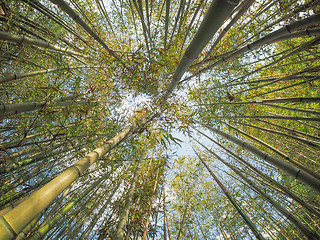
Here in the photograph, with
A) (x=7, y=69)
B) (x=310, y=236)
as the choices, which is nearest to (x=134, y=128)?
(x=7, y=69)

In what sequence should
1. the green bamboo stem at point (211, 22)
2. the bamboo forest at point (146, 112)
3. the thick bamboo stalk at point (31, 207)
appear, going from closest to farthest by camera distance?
the thick bamboo stalk at point (31, 207) → the green bamboo stem at point (211, 22) → the bamboo forest at point (146, 112)

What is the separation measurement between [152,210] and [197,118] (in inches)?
74.0

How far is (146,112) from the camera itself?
3061 mm

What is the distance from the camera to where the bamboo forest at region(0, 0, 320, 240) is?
1.38 m

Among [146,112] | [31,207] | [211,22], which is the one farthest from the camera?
[146,112]

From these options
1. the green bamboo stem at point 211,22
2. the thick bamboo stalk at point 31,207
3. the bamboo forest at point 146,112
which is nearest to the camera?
the thick bamboo stalk at point 31,207

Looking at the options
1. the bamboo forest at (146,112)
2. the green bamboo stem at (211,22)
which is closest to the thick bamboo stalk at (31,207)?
the bamboo forest at (146,112)

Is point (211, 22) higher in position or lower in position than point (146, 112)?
higher

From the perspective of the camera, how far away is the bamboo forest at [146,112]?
4.52 feet

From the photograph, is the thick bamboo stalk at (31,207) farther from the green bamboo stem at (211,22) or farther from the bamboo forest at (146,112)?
the green bamboo stem at (211,22)

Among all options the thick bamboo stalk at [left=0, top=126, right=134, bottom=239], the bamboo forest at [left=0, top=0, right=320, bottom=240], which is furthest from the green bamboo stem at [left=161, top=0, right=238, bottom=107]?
the thick bamboo stalk at [left=0, top=126, right=134, bottom=239]

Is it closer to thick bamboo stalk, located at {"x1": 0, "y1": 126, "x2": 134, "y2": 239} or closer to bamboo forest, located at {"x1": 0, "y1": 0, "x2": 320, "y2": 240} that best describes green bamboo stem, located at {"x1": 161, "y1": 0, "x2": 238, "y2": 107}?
bamboo forest, located at {"x1": 0, "y1": 0, "x2": 320, "y2": 240}

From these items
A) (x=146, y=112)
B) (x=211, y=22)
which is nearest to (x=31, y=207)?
(x=211, y=22)

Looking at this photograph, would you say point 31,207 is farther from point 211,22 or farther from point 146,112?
point 146,112
